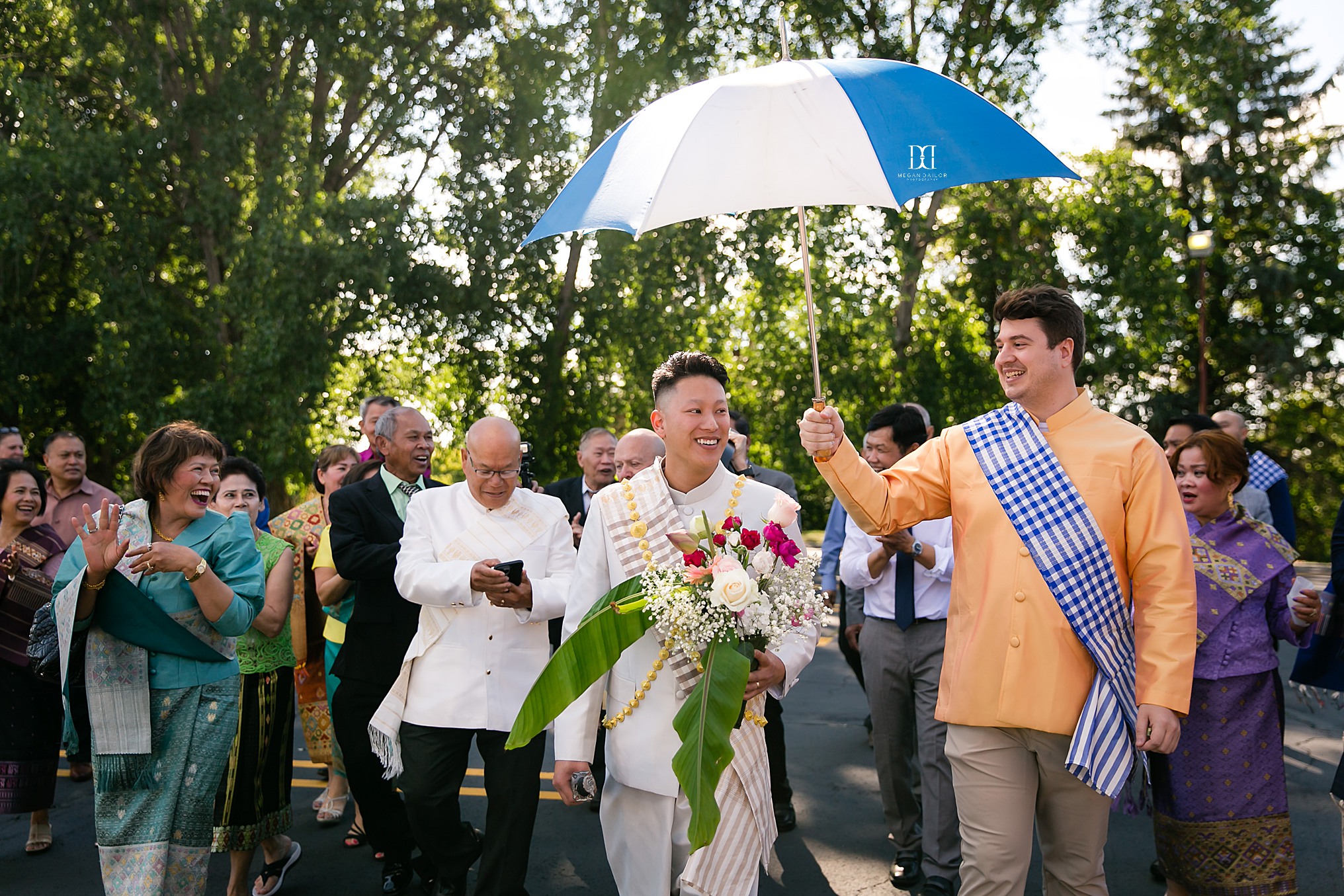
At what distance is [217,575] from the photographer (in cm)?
420

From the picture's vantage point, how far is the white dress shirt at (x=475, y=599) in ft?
→ 13.9

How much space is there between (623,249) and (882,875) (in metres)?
12.3

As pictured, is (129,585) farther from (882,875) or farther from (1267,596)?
(1267,596)

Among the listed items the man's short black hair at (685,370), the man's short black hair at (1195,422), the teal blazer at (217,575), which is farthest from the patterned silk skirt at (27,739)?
the man's short black hair at (1195,422)

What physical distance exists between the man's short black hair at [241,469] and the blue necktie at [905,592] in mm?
3322

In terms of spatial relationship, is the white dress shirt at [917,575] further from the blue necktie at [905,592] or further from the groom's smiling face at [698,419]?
the groom's smiling face at [698,419]

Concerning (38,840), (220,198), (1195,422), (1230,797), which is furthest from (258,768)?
(220,198)

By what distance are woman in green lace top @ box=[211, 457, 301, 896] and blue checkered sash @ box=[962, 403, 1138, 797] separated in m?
3.40

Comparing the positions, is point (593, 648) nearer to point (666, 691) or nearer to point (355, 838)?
point (666, 691)

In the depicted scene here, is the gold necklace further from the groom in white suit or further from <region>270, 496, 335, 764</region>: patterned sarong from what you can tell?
<region>270, 496, 335, 764</region>: patterned sarong

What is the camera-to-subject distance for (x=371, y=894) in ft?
16.1

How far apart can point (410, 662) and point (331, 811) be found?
2197mm

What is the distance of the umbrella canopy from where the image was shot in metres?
3.05

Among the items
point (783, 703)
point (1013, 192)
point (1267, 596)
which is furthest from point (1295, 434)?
point (1267, 596)
